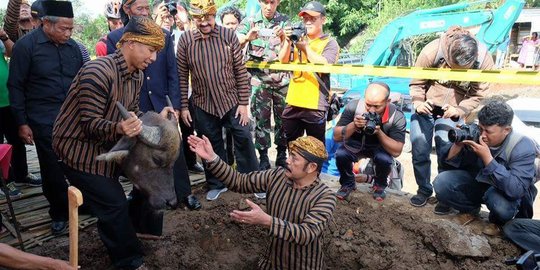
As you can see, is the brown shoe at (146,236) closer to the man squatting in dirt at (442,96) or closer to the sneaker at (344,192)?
the sneaker at (344,192)

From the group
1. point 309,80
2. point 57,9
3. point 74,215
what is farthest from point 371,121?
point 57,9

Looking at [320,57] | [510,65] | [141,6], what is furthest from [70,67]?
[510,65]

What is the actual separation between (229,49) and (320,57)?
3.75 feet

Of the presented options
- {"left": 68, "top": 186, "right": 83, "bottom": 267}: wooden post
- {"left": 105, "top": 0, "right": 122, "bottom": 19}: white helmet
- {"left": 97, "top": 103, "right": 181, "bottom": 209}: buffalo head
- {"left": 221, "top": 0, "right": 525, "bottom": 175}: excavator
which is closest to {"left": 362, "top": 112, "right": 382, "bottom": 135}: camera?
{"left": 97, "top": 103, "right": 181, "bottom": 209}: buffalo head

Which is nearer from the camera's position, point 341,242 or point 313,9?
point 341,242

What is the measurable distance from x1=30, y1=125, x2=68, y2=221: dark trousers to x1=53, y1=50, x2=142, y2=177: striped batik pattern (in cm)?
91

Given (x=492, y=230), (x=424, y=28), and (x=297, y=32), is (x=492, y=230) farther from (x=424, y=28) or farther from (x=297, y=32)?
(x=424, y=28)

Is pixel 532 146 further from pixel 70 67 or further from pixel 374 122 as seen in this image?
pixel 70 67

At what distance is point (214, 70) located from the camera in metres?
4.71

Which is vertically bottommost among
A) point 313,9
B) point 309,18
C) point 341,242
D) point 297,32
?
point 341,242

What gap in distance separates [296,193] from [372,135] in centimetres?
205

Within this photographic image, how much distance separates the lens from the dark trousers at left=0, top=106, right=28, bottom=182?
4973mm

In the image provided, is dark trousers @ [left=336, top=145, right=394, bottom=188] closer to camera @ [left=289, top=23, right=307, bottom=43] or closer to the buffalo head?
camera @ [left=289, top=23, right=307, bottom=43]

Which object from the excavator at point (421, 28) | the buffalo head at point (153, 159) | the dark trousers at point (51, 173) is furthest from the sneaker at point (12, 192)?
the excavator at point (421, 28)
